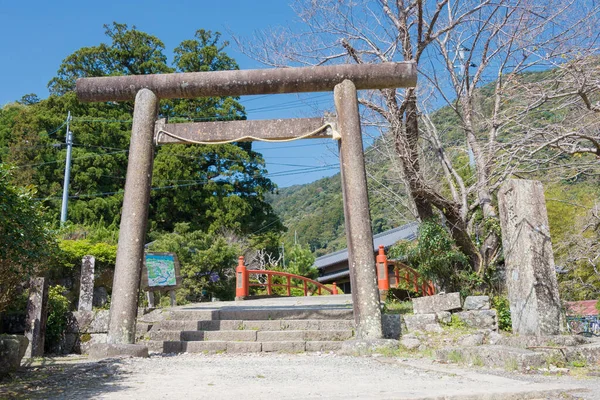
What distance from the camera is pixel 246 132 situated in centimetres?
825

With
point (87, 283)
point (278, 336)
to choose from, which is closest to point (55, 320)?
point (87, 283)

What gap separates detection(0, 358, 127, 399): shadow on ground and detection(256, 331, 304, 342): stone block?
2.62m

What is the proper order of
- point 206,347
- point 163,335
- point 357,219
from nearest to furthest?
1. point 357,219
2. point 206,347
3. point 163,335

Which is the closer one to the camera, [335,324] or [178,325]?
[335,324]

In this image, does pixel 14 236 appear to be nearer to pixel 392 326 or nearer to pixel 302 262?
pixel 392 326

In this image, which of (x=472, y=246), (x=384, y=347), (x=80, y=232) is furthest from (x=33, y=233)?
(x=80, y=232)

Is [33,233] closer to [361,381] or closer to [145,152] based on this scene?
[145,152]

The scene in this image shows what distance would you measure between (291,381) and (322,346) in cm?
298

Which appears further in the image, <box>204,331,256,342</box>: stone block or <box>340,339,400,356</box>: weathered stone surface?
<box>204,331,256,342</box>: stone block

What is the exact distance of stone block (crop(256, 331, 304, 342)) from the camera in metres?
8.26

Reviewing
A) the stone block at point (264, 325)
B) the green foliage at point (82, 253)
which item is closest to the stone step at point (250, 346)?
Answer: the stone block at point (264, 325)

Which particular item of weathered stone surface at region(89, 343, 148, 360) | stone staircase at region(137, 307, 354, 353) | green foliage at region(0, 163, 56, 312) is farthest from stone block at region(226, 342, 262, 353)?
green foliage at region(0, 163, 56, 312)

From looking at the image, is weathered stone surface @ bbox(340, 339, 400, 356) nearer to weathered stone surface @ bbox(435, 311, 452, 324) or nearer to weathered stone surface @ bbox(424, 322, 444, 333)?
weathered stone surface @ bbox(424, 322, 444, 333)

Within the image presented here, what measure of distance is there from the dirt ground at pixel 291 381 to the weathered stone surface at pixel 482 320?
2.56 metres
